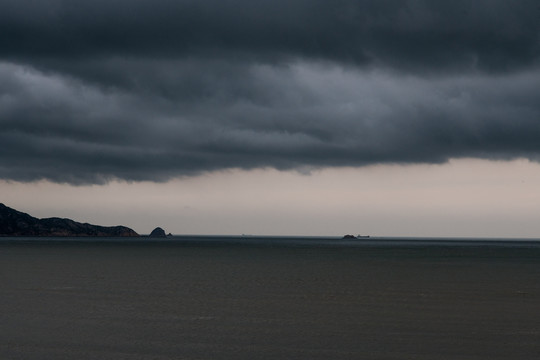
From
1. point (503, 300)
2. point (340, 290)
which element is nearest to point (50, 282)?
point (340, 290)

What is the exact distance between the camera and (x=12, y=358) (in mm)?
24547

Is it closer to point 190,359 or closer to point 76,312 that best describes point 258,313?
point 76,312

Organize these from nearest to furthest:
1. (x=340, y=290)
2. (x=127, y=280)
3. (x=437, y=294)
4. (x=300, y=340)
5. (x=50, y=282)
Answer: (x=300, y=340)
(x=437, y=294)
(x=340, y=290)
(x=50, y=282)
(x=127, y=280)

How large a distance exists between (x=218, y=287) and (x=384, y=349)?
110 feet

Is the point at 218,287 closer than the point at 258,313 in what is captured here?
No

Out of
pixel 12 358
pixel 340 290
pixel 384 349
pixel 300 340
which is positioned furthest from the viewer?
pixel 340 290

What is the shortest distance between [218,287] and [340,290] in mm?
12010

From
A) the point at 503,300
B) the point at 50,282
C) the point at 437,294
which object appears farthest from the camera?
the point at 50,282

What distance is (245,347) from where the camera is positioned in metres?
27.5

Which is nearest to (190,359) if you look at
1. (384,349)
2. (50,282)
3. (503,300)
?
(384,349)

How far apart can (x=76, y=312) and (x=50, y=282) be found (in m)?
25.3

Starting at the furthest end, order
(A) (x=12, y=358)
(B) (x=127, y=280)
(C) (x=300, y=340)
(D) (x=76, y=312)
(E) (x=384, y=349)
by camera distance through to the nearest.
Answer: (B) (x=127, y=280)
(D) (x=76, y=312)
(C) (x=300, y=340)
(E) (x=384, y=349)
(A) (x=12, y=358)

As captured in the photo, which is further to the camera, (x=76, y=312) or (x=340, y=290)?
(x=340, y=290)

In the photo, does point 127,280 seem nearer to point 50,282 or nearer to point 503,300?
point 50,282
